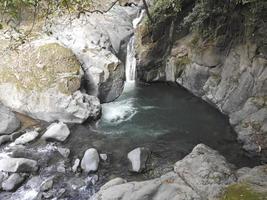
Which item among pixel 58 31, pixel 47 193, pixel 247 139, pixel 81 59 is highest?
pixel 58 31

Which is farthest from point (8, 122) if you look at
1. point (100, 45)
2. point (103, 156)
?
point (100, 45)

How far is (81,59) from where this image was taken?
14.1m

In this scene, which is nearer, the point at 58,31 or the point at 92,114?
the point at 92,114

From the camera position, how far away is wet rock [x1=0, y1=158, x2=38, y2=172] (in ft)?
30.4

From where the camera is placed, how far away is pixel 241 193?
6477 mm

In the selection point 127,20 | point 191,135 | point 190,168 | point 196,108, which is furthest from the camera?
point 127,20

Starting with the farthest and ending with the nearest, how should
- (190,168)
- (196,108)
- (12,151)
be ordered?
(196,108) → (12,151) → (190,168)

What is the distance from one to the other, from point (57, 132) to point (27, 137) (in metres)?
1.00

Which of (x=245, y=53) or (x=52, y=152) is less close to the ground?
(x=245, y=53)

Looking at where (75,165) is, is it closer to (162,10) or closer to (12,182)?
(12,182)

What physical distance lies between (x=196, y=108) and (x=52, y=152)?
244 inches

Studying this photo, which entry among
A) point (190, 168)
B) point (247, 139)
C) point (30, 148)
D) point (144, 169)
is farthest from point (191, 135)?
point (30, 148)

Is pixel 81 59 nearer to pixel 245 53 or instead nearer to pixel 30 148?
pixel 30 148

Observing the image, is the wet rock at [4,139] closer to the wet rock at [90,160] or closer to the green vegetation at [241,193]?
the wet rock at [90,160]
